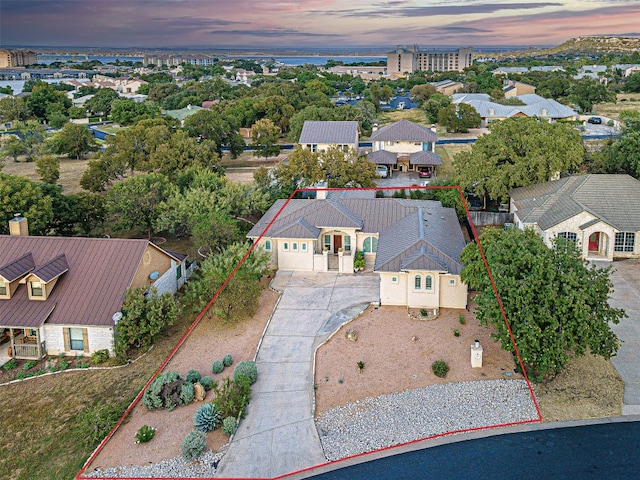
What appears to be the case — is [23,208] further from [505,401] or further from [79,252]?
[505,401]

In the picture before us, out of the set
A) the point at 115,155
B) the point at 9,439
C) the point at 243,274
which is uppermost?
the point at 115,155

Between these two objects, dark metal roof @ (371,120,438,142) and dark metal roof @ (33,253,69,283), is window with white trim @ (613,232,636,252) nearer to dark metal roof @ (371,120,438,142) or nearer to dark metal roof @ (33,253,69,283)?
dark metal roof @ (371,120,438,142)

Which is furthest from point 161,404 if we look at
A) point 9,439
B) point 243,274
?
point 243,274

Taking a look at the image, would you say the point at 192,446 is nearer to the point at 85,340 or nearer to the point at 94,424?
the point at 94,424

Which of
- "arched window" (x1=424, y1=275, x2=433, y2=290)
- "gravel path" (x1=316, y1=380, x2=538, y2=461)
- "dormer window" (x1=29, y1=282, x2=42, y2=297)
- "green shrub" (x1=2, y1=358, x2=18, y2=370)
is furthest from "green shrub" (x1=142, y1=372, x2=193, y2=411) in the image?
"arched window" (x1=424, y1=275, x2=433, y2=290)

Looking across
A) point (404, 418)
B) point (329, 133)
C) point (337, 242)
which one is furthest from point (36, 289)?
point (329, 133)

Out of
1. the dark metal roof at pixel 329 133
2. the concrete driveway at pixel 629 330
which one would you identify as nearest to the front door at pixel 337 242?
the concrete driveway at pixel 629 330

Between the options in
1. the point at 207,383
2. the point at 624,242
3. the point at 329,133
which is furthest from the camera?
the point at 329,133
